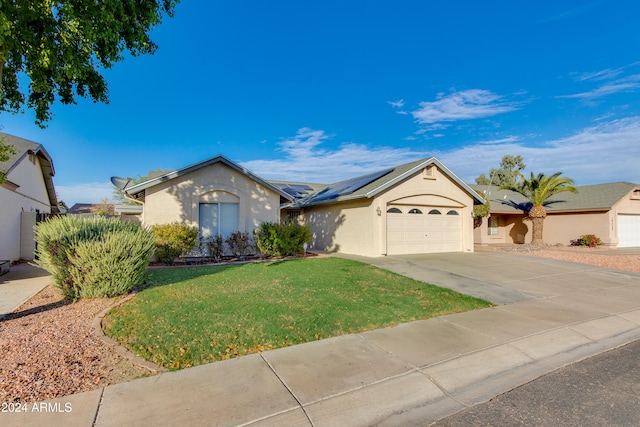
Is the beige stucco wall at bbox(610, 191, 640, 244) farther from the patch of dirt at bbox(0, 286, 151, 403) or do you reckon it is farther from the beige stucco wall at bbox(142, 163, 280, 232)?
the patch of dirt at bbox(0, 286, 151, 403)

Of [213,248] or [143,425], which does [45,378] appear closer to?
[143,425]

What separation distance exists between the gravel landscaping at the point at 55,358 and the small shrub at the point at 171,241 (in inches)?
236

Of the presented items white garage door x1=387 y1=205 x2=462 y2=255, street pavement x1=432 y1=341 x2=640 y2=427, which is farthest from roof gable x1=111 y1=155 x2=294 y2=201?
street pavement x1=432 y1=341 x2=640 y2=427

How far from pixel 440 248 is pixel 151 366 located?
51.6 ft

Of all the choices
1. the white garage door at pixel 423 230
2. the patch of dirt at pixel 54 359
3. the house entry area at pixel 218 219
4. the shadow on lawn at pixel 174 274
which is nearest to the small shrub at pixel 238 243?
the house entry area at pixel 218 219

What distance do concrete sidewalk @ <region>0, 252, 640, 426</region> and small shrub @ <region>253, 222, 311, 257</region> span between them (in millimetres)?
9515

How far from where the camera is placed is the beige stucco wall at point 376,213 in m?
15.6

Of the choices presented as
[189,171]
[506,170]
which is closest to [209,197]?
[189,171]

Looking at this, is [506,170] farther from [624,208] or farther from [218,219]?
[218,219]

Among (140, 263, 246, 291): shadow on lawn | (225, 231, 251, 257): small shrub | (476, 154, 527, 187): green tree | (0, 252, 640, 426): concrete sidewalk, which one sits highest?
(476, 154, 527, 187): green tree

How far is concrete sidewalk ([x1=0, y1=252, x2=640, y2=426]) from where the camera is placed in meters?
3.28

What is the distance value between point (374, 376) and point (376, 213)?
11797mm

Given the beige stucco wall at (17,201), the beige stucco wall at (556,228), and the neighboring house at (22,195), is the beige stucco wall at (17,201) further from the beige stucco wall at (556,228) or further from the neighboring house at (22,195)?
the beige stucco wall at (556,228)

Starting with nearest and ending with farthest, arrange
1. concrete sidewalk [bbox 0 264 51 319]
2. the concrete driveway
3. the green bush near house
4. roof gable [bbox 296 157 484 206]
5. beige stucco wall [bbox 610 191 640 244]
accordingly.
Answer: concrete sidewalk [bbox 0 264 51 319] < the green bush near house < the concrete driveway < roof gable [bbox 296 157 484 206] < beige stucco wall [bbox 610 191 640 244]
